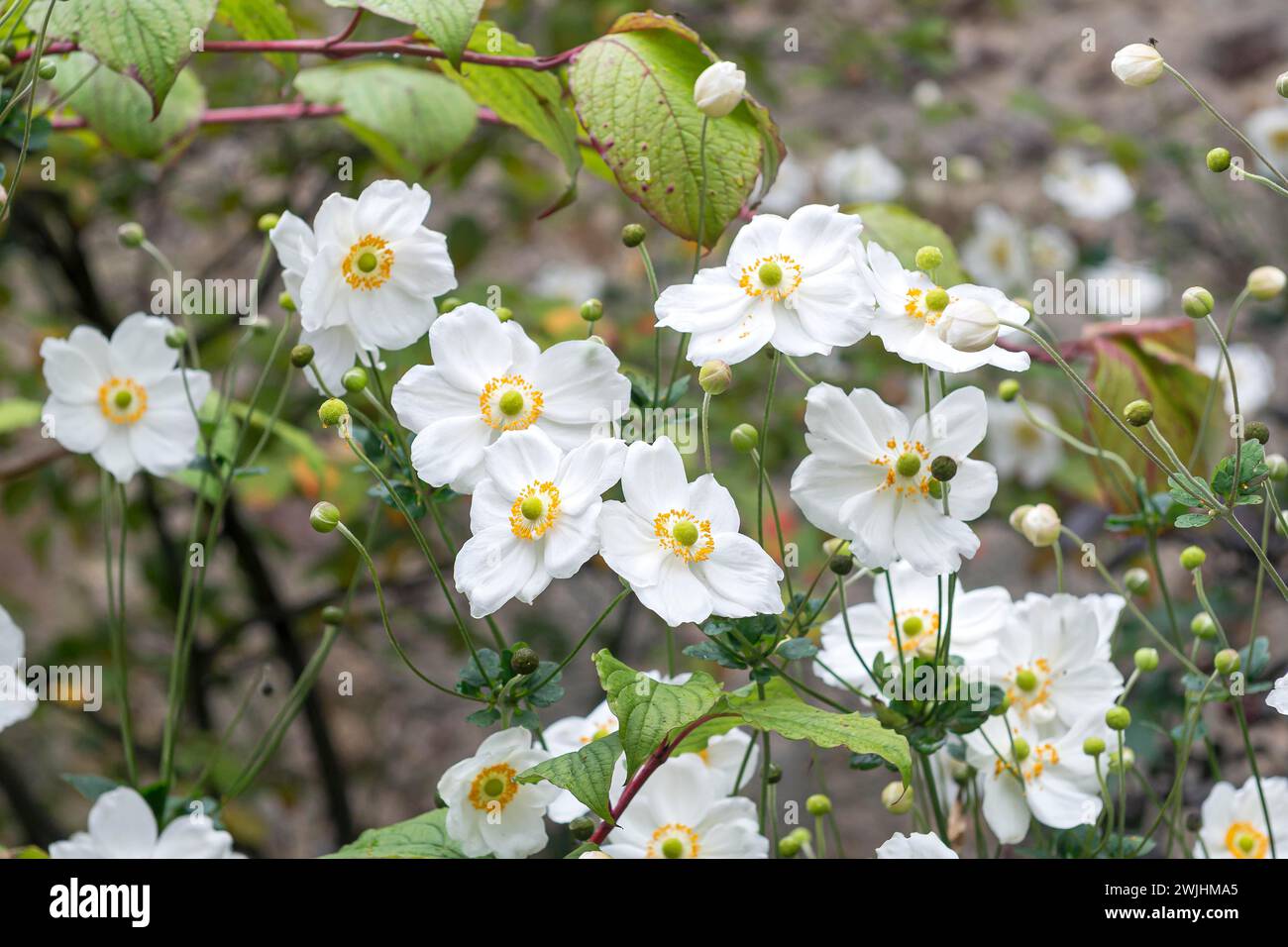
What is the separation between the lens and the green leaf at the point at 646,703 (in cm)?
54

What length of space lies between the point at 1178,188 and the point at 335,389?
183 centimetres

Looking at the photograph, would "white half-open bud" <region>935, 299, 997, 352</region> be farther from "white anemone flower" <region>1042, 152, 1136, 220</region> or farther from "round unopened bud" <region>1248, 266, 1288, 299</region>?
"white anemone flower" <region>1042, 152, 1136, 220</region>

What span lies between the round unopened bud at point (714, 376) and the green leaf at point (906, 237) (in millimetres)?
221

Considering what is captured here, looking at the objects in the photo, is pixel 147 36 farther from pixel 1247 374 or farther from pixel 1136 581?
pixel 1247 374

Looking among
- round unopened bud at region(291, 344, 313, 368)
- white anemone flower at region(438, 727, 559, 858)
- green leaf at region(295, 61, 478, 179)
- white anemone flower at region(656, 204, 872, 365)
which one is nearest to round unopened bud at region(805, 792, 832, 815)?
white anemone flower at region(438, 727, 559, 858)

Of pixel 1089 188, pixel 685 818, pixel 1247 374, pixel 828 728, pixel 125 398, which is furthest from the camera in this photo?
pixel 1089 188

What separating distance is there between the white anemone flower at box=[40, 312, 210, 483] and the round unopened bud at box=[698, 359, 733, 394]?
330 millimetres

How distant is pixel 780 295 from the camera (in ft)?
2.02

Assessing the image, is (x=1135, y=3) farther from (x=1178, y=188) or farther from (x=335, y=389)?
(x=335, y=389)

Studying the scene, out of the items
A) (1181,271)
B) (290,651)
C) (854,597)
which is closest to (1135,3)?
(1181,271)

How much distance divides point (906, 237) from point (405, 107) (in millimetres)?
346

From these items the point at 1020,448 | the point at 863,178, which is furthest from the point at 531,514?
the point at 863,178
